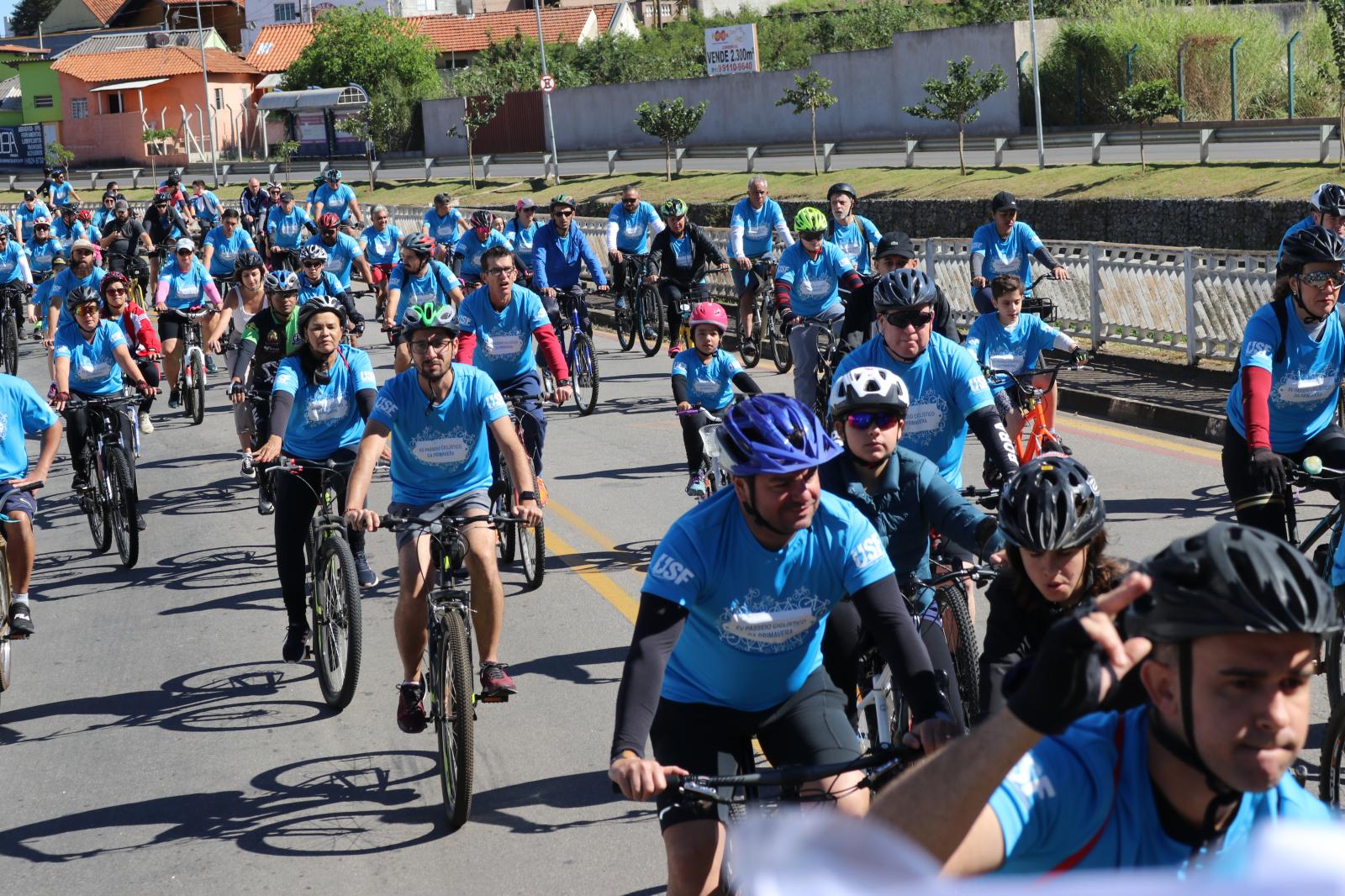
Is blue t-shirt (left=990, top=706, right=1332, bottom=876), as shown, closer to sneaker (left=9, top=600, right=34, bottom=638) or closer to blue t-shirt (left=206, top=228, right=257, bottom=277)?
sneaker (left=9, top=600, right=34, bottom=638)

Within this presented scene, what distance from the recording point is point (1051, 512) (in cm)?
446

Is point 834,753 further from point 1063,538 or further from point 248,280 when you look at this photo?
point 248,280

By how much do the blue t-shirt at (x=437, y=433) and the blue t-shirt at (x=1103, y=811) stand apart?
5359mm

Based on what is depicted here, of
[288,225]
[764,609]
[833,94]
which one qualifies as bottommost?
[764,609]

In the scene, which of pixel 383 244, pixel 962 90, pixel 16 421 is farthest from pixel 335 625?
pixel 962 90

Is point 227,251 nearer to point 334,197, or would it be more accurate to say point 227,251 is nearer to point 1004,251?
point 334,197

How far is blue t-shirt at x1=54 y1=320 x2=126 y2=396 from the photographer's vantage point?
42.1 ft

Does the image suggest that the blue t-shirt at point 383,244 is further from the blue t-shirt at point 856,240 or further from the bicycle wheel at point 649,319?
the blue t-shirt at point 856,240

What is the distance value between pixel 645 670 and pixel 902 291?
3824 mm

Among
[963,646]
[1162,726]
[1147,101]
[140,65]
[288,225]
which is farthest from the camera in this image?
[140,65]

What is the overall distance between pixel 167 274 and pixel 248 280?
331cm

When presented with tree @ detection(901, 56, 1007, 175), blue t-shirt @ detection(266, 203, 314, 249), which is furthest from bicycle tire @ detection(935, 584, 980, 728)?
tree @ detection(901, 56, 1007, 175)

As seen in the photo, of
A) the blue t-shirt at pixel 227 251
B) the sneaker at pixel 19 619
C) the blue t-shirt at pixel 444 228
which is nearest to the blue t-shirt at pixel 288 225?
the blue t-shirt at pixel 444 228

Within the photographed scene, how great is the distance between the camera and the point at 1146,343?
17.8 m
